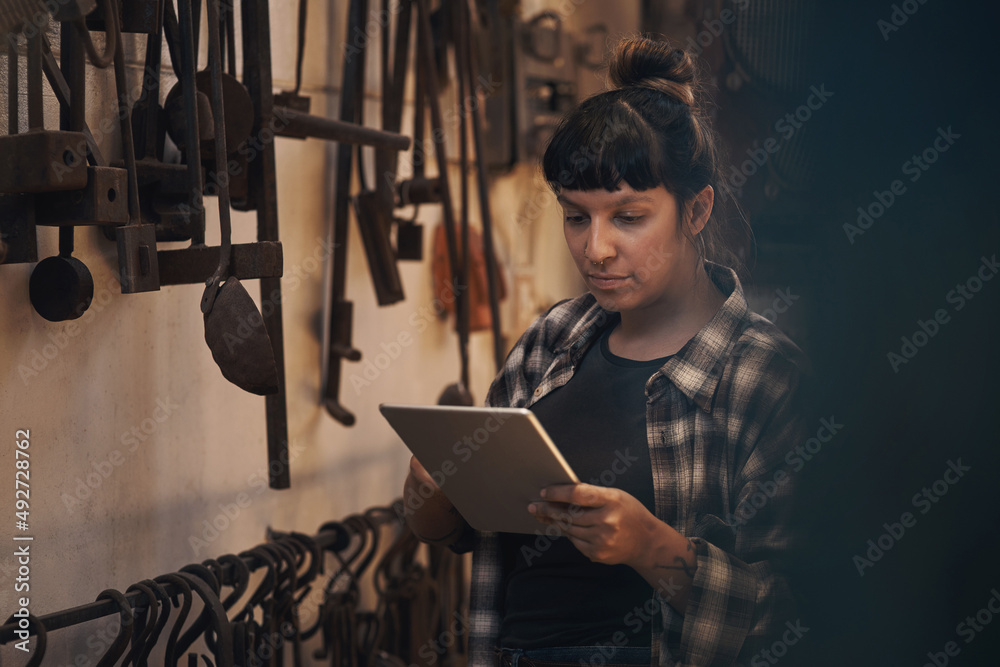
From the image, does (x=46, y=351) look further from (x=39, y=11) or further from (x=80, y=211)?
(x=39, y=11)

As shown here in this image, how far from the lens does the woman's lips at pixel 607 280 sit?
100 centimetres

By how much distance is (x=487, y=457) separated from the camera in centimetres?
88

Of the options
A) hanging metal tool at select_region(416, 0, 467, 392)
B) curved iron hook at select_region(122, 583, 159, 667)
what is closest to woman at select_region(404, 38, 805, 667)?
curved iron hook at select_region(122, 583, 159, 667)

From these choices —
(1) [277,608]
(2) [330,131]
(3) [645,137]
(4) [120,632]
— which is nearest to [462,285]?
(2) [330,131]

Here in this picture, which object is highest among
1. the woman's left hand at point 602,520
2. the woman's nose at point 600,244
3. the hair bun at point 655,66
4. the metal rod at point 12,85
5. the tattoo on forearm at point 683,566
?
the hair bun at point 655,66

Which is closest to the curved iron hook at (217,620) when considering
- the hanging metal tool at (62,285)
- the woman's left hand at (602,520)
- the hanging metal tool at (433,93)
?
the hanging metal tool at (62,285)

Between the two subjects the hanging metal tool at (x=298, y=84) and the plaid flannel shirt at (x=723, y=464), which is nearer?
the plaid flannel shirt at (x=723, y=464)

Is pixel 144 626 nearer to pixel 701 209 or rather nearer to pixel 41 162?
pixel 41 162

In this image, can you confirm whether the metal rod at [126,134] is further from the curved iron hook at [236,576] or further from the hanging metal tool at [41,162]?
the curved iron hook at [236,576]

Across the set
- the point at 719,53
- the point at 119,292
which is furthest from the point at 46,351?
the point at 719,53

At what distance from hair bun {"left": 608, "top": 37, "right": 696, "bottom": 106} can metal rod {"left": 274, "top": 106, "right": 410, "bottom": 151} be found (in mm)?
466

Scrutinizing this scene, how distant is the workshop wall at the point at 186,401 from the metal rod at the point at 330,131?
17 cm

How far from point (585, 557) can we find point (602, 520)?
0.19 meters

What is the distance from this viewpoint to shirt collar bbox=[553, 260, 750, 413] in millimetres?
961
